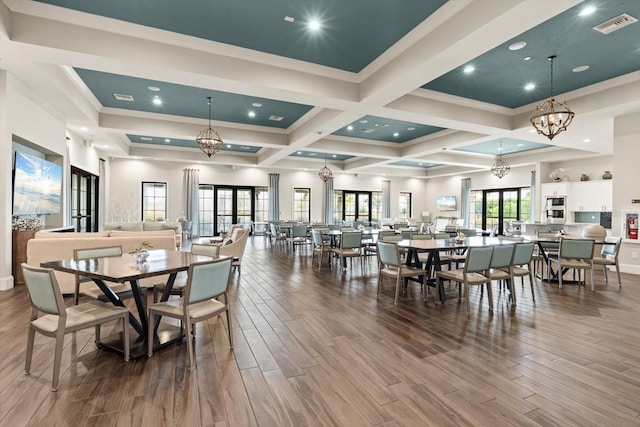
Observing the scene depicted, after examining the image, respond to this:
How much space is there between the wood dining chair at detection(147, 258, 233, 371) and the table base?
11 cm

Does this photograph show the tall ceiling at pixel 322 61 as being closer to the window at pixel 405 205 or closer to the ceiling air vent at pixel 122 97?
the ceiling air vent at pixel 122 97

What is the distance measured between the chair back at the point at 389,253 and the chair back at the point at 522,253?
164 cm

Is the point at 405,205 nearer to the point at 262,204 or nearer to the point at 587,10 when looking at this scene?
the point at 262,204

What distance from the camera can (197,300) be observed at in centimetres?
265

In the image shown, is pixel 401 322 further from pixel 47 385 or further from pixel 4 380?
pixel 4 380

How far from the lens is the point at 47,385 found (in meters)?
2.33

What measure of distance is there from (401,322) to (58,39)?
5361 mm

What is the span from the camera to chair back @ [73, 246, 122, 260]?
3.63m

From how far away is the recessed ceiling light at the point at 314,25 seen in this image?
4.01 m

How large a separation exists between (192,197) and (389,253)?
1059 cm

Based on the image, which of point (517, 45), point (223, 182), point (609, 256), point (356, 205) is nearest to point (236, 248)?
point (517, 45)

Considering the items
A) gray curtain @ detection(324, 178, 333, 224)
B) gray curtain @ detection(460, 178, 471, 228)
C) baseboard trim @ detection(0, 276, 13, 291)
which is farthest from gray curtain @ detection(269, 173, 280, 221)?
baseboard trim @ detection(0, 276, 13, 291)

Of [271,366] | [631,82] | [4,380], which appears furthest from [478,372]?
[631,82]

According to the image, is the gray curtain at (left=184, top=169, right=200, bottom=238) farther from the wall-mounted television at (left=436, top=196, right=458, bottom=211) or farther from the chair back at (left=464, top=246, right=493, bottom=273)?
the wall-mounted television at (left=436, top=196, right=458, bottom=211)
